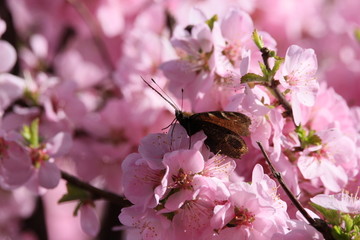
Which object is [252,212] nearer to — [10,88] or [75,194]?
[75,194]

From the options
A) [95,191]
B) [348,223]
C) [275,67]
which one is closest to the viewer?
[348,223]

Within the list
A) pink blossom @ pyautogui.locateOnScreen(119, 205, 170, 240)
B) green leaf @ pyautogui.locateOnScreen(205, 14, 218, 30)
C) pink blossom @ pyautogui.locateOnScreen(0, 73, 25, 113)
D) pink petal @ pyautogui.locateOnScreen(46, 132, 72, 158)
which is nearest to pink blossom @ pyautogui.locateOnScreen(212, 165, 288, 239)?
pink blossom @ pyautogui.locateOnScreen(119, 205, 170, 240)

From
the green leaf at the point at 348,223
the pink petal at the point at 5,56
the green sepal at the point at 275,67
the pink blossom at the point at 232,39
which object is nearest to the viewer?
the green leaf at the point at 348,223

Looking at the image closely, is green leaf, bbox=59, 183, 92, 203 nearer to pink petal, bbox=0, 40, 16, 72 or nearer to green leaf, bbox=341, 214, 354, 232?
pink petal, bbox=0, 40, 16, 72

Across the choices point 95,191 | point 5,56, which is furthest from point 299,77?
point 5,56

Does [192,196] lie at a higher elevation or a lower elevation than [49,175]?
higher

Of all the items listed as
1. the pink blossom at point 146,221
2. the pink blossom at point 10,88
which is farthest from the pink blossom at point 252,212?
the pink blossom at point 10,88

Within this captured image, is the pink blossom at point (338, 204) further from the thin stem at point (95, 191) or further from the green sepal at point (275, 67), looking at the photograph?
the thin stem at point (95, 191)

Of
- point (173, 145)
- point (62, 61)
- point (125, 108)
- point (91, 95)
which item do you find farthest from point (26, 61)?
point (173, 145)
